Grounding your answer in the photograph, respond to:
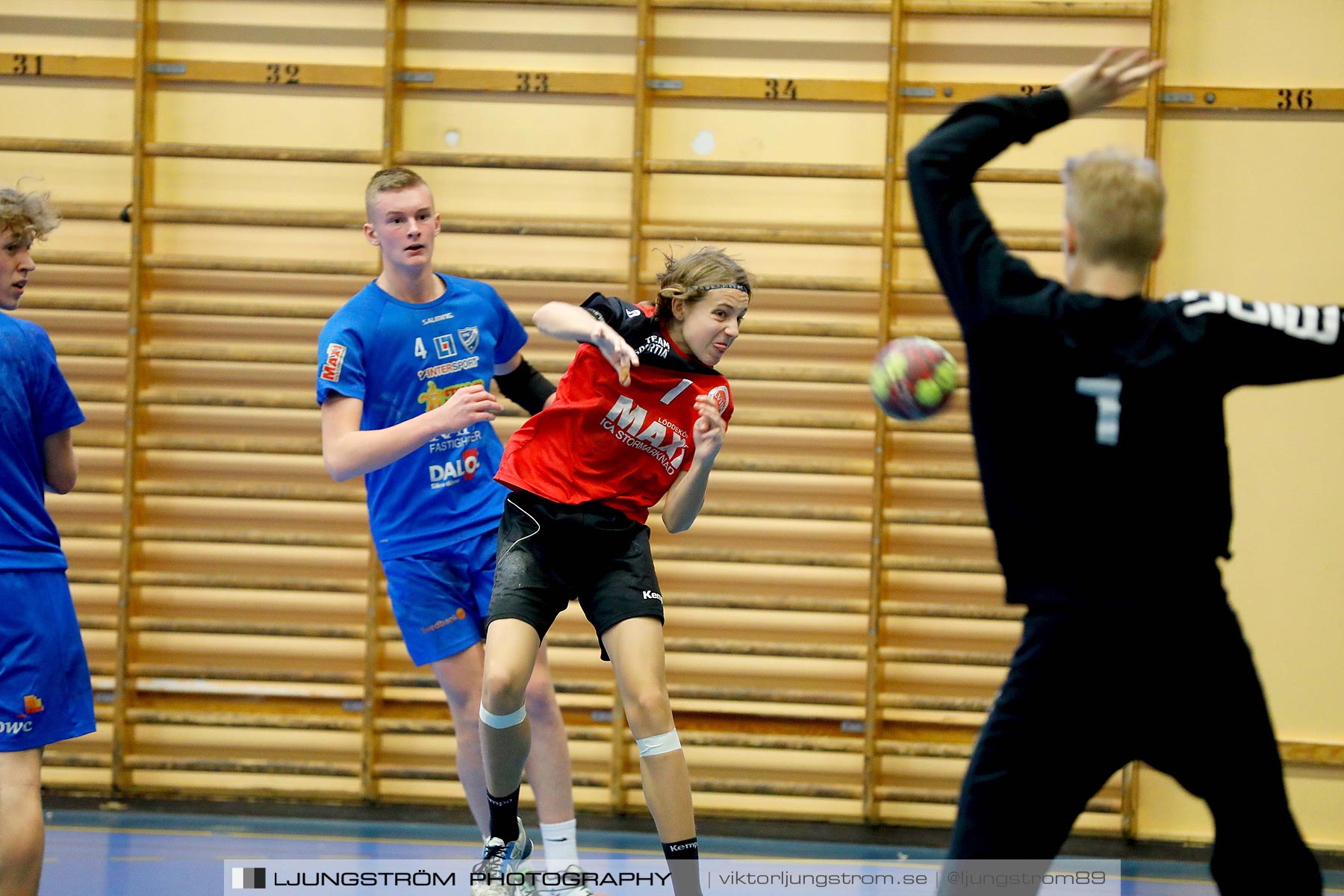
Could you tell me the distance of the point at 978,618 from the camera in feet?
17.6

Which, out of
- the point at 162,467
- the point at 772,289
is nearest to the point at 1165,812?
the point at 772,289

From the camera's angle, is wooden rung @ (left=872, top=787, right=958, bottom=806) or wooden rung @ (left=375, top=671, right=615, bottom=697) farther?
wooden rung @ (left=375, top=671, right=615, bottom=697)

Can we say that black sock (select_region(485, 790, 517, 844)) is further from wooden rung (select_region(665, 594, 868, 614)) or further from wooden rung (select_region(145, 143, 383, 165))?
wooden rung (select_region(145, 143, 383, 165))

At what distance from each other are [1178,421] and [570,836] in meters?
2.38

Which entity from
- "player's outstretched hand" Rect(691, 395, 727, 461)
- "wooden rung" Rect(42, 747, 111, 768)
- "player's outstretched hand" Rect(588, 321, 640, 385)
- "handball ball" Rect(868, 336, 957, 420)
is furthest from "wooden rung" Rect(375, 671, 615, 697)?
"handball ball" Rect(868, 336, 957, 420)

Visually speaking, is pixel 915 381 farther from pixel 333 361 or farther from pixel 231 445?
pixel 231 445

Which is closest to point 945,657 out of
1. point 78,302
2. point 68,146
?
point 78,302

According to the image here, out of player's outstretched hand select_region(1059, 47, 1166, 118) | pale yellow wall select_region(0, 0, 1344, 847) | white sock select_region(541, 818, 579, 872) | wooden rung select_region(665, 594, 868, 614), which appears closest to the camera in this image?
player's outstretched hand select_region(1059, 47, 1166, 118)

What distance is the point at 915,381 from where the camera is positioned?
2.71 meters

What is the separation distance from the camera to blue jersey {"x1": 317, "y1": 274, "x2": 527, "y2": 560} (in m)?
3.81

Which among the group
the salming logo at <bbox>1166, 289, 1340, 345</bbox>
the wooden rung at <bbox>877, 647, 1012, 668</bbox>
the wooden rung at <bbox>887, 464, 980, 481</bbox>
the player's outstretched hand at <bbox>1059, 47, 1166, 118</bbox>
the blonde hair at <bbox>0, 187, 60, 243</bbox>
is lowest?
the wooden rung at <bbox>877, 647, 1012, 668</bbox>

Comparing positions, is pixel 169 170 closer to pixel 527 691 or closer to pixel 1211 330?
pixel 527 691

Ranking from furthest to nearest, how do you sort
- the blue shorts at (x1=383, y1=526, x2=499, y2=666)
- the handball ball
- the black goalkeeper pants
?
the blue shorts at (x1=383, y1=526, x2=499, y2=666), the handball ball, the black goalkeeper pants

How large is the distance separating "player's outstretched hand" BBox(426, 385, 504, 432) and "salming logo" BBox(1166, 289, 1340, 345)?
1895 millimetres
